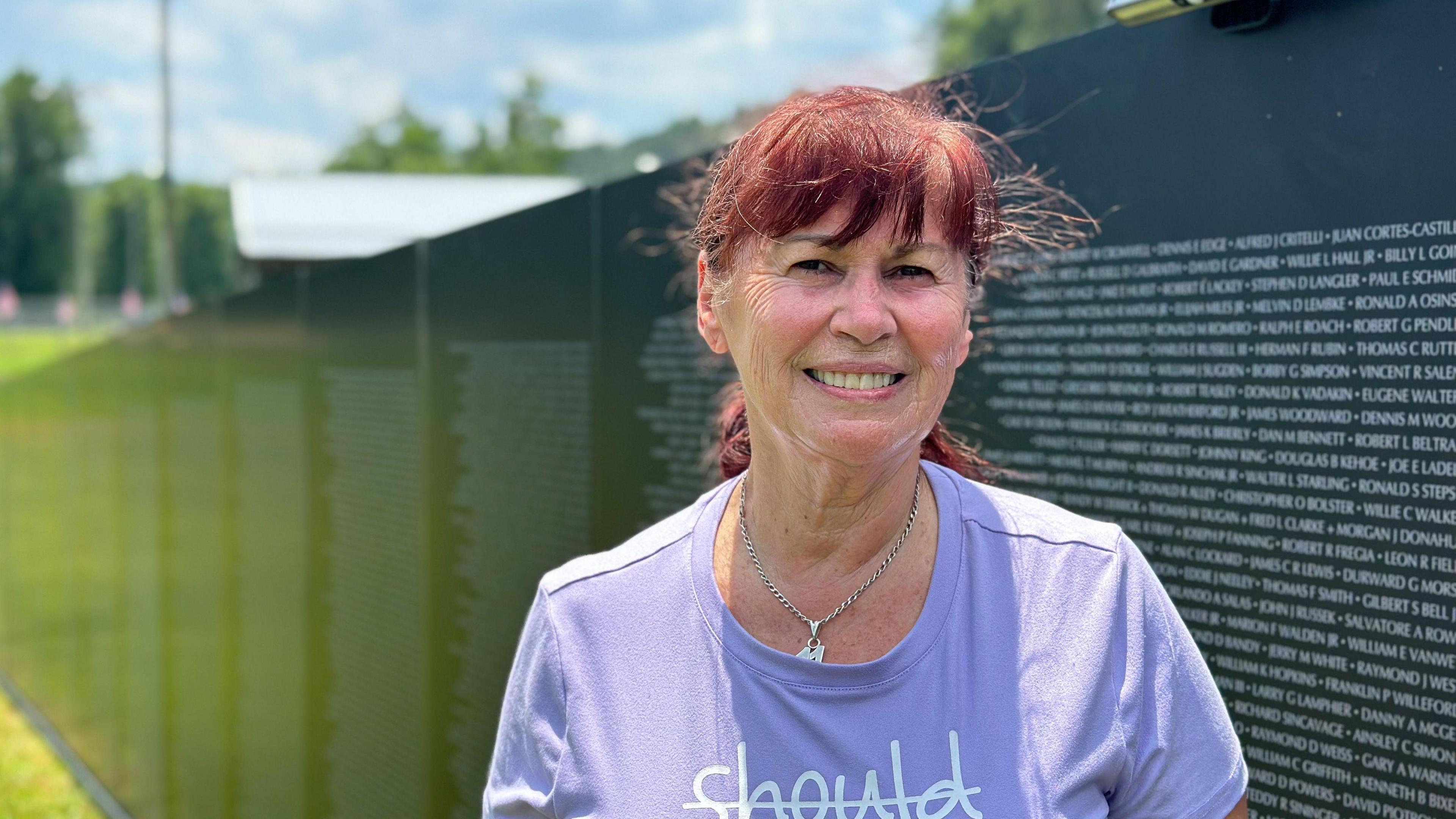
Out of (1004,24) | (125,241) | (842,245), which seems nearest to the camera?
(842,245)

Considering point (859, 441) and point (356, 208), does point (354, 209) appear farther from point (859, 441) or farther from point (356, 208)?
point (859, 441)

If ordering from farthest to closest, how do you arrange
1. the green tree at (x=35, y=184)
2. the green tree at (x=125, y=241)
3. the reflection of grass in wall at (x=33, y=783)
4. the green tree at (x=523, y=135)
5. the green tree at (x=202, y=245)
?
the green tree at (x=202, y=245) < the green tree at (x=125, y=241) < the green tree at (x=523, y=135) < the green tree at (x=35, y=184) < the reflection of grass in wall at (x=33, y=783)

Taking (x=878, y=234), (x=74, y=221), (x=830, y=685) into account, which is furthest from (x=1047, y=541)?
(x=74, y=221)

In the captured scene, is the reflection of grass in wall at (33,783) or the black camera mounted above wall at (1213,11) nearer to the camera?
the black camera mounted above wall at (1213,11)

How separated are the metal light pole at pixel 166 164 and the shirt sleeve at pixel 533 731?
1624 centimetres

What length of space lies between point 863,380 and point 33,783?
8563 mm

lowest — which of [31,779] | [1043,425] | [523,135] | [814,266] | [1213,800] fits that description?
[31,779]

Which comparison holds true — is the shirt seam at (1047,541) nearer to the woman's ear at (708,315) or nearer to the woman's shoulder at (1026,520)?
the woman's shoulder at (1026,520)

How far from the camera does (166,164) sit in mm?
16562

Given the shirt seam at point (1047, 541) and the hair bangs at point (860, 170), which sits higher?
the hair bangs at point (860, 170)

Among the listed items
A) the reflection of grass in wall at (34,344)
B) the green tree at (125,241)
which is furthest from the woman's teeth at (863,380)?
the green tree at (125,241)

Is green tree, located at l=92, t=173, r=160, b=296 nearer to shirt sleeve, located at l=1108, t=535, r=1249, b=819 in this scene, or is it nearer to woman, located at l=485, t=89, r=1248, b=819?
woman, located at l=485, t=89, r=1248, b=819

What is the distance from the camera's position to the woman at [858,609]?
1.48 meters

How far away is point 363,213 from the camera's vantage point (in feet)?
46.8
